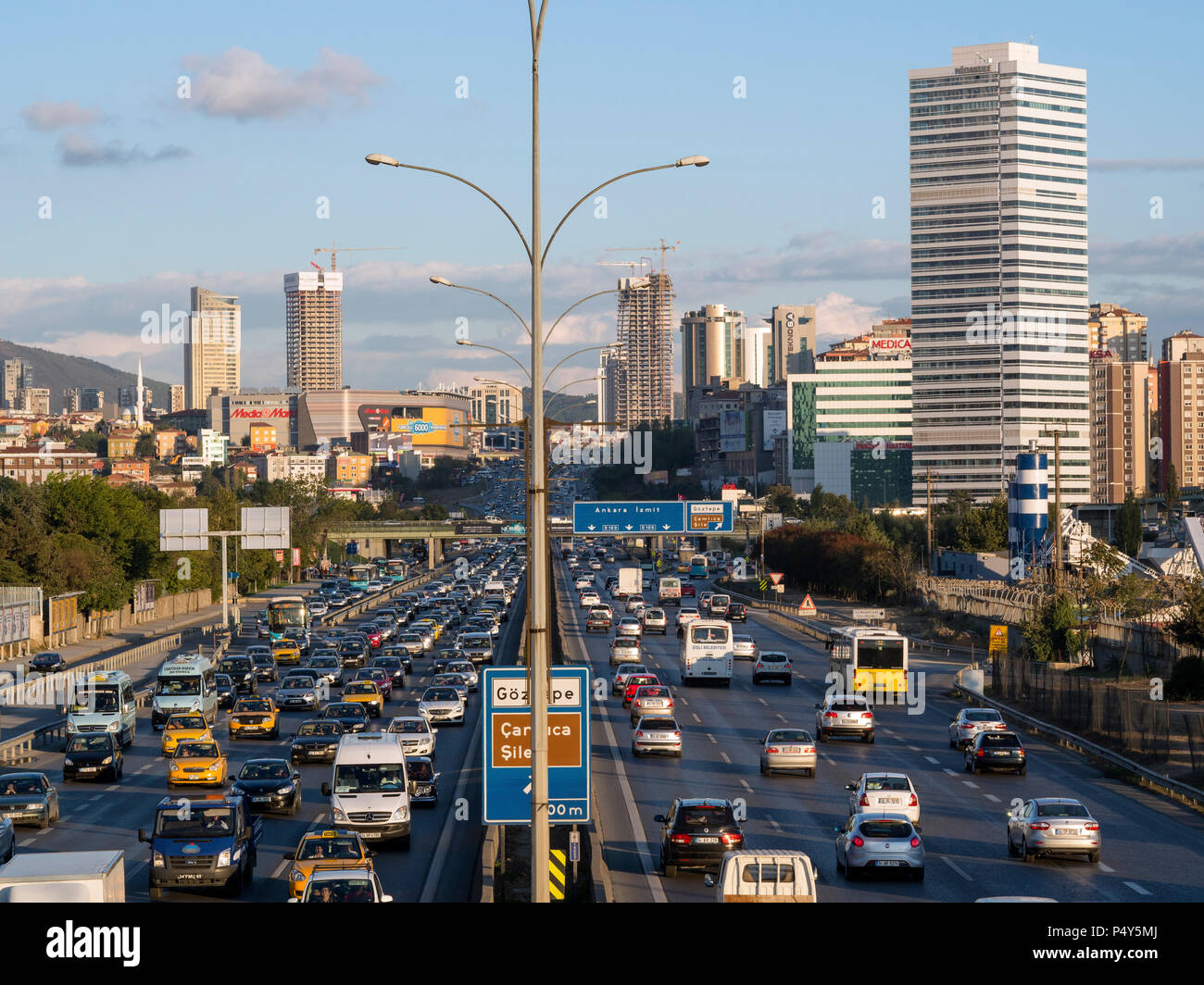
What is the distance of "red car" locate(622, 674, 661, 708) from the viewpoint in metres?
52.8

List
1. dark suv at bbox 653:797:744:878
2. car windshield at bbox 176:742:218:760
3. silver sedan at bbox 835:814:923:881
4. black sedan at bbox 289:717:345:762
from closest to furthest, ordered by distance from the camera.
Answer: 1. silver sedan at bbox 835:814:923:881
2. dark suv at bbox 653:797:744:878
3. car windshield at bbox 176:742:218:760
4. black sedan at bbox 289:717:345:762

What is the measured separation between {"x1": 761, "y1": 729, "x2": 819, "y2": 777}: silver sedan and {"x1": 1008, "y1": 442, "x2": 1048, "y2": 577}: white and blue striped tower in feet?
264

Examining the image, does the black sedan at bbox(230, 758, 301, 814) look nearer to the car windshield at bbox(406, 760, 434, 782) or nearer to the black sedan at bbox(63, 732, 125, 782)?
the car windshield at bbox(406, 760, 434, 782)

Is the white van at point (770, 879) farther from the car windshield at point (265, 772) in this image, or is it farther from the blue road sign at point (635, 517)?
the blue road sign at point (635, 517)

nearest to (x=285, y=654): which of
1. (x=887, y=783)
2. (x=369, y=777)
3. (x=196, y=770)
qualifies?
(x=196, y=770)

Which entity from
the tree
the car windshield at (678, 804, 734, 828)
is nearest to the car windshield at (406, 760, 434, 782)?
the car windshield at (678, 804, 734, 828)

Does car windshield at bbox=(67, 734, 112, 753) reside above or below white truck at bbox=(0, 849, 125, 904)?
below

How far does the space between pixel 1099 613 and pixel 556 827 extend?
44.2 metres

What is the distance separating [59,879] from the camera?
16.7 meters

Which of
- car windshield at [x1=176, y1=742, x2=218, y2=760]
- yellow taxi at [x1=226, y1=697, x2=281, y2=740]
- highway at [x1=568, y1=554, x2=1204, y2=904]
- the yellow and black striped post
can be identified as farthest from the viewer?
yellow taxi at [x1=226, y1=697, x2=281, y2=740]

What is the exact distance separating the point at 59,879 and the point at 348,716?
28.4 metres

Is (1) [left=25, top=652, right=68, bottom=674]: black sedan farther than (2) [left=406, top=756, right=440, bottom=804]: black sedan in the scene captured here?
Yes
